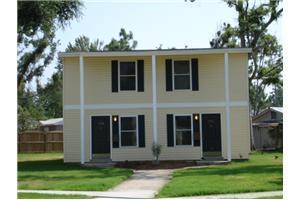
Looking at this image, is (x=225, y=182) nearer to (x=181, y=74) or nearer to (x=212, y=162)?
(x=212, y=162)

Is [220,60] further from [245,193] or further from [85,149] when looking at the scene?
[245,193]

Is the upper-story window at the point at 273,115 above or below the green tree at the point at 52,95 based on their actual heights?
below

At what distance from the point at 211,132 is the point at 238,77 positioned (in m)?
2.86

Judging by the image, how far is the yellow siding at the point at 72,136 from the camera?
74.3 feet

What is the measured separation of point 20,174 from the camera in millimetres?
17578

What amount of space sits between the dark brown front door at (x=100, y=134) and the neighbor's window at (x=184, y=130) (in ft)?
10.6

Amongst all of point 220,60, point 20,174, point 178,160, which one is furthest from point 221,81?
point 20,174

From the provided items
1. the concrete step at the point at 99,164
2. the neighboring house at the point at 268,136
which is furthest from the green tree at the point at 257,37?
the concrete step at the point at 99,164

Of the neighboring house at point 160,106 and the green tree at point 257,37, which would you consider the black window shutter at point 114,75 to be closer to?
the neighboring house at point 160,106

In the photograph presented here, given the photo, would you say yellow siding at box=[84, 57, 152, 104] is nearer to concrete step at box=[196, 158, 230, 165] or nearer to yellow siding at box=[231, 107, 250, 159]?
concrete step at box=[196, 158, 230, 165]

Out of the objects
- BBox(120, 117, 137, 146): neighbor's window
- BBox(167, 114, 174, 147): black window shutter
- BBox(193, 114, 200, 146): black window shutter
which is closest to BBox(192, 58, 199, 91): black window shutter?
BBox(193, 114, 200, 146): black window shutter

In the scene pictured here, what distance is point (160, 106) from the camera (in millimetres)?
22625

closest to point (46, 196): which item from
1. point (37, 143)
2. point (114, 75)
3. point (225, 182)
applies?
point (225, 182)
